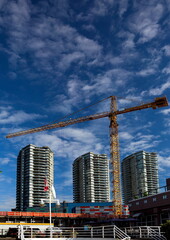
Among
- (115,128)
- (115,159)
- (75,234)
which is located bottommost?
(75,234)

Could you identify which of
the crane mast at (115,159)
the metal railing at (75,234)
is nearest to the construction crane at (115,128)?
the crane mast at (115,159)

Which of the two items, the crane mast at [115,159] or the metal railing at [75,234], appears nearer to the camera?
the metal railing at [75,234]

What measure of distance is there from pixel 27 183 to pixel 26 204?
44.3 feet

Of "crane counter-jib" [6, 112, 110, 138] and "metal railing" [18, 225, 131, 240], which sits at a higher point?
"crane counter-jib" [6, 112, 110, 138]

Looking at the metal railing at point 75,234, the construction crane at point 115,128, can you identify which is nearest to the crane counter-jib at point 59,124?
the construction crane at point 115,128

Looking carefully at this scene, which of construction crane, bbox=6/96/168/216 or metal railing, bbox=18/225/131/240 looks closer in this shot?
metal railing, bbox=18/225/131/240

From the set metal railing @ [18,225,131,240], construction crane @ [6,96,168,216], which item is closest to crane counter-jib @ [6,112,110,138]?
construction crane @ [6,96,168,216]

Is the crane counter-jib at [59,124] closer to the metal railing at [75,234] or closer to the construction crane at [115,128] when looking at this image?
the construction crane at [115,128]

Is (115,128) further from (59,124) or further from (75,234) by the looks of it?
(75,234)

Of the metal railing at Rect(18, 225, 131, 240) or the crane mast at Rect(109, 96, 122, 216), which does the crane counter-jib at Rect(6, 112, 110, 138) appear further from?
the metal railing at Rect(18, 225, 131, 240)

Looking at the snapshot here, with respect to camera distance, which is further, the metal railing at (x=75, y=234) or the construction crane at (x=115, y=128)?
the construction crane at (x=115, y=128)

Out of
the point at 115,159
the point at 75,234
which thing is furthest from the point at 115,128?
the point at 75,234

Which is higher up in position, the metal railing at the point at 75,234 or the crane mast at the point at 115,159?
the crane mast at the point at 115,159

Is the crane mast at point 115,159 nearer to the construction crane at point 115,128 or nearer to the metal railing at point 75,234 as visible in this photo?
the construction crane at point 115,128
